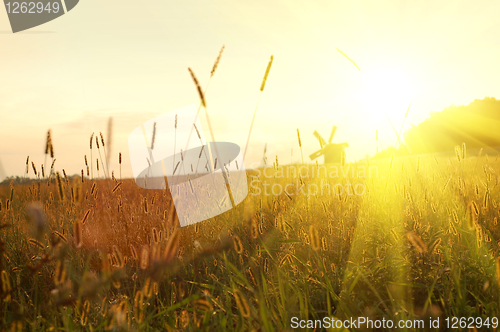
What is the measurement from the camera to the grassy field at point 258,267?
4.09 feet

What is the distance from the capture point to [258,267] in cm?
199

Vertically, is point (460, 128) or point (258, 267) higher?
point (460, 128)

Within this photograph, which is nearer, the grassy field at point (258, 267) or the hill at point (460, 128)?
the grassy field at point (258, 267)

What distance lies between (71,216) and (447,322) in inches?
121

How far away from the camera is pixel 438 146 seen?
32188 mm

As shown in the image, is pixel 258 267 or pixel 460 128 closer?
pixel 258 267

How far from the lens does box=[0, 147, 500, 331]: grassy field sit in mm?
1245

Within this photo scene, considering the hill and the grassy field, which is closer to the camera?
the grassy field

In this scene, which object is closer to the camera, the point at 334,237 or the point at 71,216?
the point at 334,237

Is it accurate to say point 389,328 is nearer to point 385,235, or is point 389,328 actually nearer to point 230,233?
point 385,235

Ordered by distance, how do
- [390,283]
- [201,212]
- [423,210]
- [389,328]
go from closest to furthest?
1. [389,328]
2. [390,283]
3. [423,210]
4. [201,212]

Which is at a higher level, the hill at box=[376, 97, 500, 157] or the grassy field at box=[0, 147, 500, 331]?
the hill at box=[376, 97, 500, 157]

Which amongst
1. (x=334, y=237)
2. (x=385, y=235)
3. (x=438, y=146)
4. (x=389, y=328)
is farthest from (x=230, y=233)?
(x=438, y=146)

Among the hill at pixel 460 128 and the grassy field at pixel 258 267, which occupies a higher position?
the hill at pixel 460 128
